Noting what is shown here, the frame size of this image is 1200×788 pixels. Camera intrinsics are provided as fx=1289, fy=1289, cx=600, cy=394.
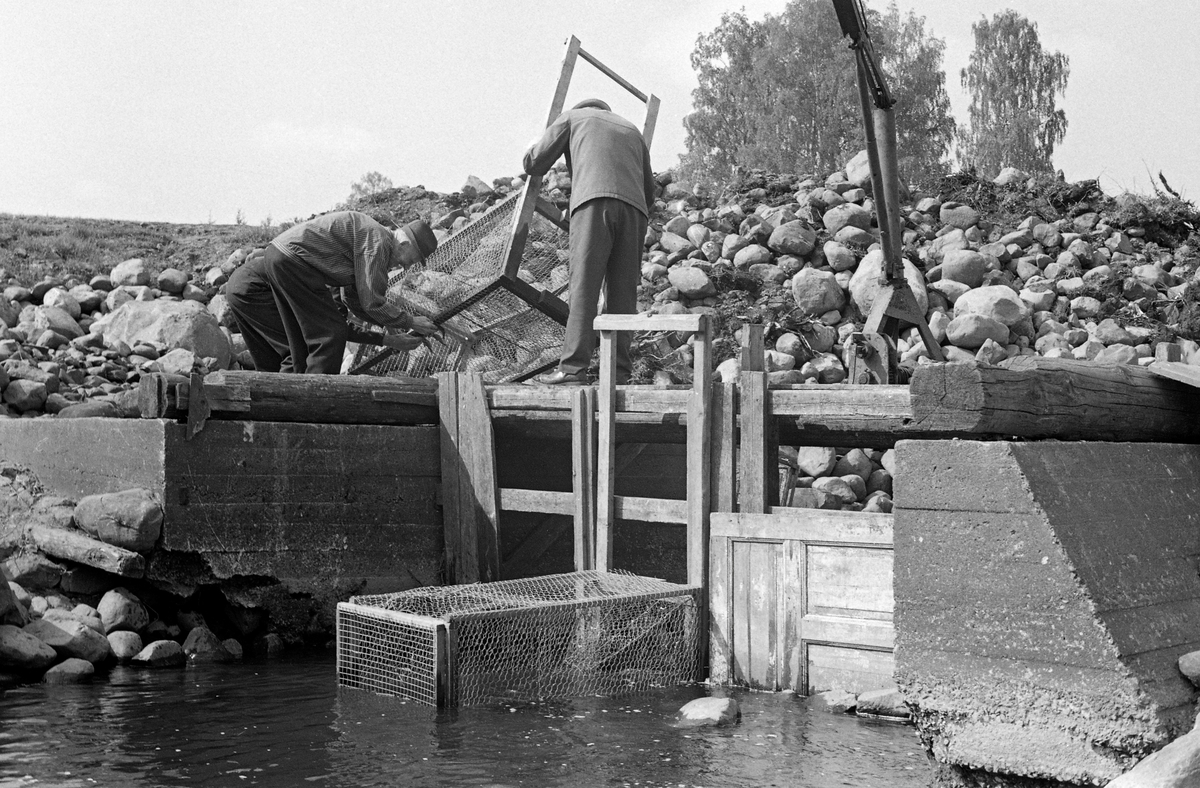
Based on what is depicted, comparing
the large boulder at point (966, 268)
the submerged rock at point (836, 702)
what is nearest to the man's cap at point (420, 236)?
the submerged rock at point (836, 702)

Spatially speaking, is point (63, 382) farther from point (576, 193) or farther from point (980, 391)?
point (980, 391)

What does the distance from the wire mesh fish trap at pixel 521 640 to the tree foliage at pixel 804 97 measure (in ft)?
114

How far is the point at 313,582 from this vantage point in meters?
9.09

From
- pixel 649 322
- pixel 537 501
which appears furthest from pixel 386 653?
pixel 649 322

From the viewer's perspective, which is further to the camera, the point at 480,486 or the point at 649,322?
the point at 480,486

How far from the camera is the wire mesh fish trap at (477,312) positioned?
33.8 feet

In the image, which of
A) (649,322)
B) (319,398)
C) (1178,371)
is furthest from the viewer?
(319,398)

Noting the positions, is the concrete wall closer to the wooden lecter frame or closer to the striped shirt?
the striped shirt

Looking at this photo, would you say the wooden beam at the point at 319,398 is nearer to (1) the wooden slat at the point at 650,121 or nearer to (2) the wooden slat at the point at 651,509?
(2) the wooden slat at the point at 651,509

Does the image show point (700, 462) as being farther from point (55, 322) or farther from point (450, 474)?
point (55, 322)

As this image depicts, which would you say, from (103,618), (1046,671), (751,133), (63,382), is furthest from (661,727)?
(751,133)

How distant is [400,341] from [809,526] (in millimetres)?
4004

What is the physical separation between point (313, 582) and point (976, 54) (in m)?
40.7

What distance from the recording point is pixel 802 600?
763 centimetres
